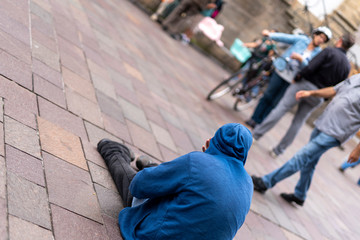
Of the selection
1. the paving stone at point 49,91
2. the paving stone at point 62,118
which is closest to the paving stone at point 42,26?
the paving stone at point 49,91

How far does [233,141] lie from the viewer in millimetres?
2439

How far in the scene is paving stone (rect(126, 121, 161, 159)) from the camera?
4402mm

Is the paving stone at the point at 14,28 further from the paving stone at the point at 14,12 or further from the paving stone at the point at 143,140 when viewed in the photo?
the paving stone at the point at 143,140

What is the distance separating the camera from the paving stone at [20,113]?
322 cm

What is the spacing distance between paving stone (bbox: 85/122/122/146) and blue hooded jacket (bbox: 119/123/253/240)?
1317 mm

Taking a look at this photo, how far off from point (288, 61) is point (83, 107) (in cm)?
371

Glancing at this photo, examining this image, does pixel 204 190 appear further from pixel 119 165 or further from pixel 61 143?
pixel 61 143

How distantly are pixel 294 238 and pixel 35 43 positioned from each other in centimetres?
369

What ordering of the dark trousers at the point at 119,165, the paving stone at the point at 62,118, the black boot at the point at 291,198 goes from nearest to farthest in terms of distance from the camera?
1. the dark trousers at the point at 119,165
2. the paving stone at the point at 62,118
3. the black boot at the point at 291,198

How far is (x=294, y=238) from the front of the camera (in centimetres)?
491

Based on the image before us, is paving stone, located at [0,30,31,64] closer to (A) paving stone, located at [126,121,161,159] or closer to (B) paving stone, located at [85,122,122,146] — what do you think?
(B) paving stone, located at [85,122,122,146]

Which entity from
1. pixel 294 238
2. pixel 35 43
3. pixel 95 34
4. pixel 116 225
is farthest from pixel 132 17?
pixel 116 225

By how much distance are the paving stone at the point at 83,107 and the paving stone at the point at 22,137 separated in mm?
829

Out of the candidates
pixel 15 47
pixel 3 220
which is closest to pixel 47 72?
pixel 15 47
